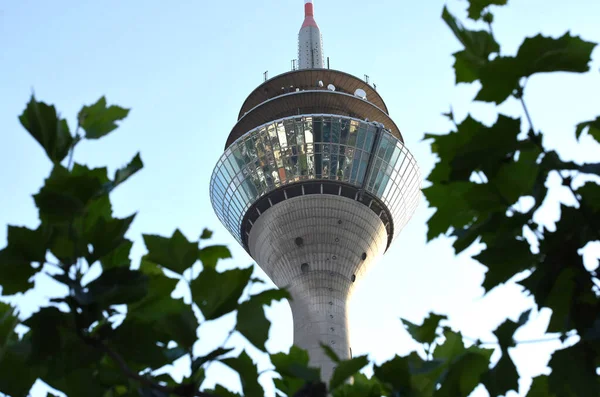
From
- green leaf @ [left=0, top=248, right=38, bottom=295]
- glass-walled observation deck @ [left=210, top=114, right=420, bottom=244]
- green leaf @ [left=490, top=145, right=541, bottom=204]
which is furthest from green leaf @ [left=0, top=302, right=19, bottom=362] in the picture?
glass-walled observation deck @ [left=210, top=114, right=420, bottom=244]

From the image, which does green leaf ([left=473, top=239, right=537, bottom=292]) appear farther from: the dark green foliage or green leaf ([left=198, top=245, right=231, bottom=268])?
green leaf ([left=198, top=245, right=231, bottom=268])

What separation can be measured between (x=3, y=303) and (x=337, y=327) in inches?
1430

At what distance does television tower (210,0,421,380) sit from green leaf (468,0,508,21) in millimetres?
36333

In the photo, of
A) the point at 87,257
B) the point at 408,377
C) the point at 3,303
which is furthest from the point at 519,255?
the point at 3,303

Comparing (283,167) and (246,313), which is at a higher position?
(283,167)

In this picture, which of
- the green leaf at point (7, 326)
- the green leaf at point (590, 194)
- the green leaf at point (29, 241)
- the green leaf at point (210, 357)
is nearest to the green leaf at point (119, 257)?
the green leaf at point (29, 241)

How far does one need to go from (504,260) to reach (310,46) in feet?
175

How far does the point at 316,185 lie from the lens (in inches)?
1688

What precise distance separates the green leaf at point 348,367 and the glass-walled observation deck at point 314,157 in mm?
40648

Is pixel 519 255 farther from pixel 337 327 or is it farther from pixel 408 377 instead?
pixel 337 327

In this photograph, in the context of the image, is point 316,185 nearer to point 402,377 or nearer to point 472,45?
point 402,377

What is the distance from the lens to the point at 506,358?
7.77ft

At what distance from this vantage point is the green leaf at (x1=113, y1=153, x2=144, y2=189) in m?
2.20

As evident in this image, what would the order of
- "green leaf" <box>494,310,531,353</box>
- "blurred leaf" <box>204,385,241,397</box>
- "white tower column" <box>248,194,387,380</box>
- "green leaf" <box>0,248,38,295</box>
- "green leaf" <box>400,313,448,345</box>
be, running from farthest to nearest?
"white tower column" <box>248,194,387,380</box>
"blurred leaf" <box>204,385,241,397</box>
"green leaf" <box>400,313,448,345</box>
"green leaf" <box>494,310,531,353</box>
"green leaf" <box>0,248,38,295</box>
